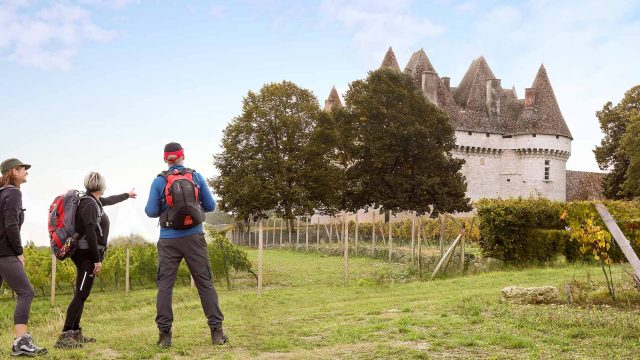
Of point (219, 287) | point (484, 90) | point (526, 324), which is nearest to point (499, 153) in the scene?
point (484, 90)

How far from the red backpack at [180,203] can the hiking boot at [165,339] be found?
1.13m

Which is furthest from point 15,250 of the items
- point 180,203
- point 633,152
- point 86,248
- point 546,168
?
point 546,168

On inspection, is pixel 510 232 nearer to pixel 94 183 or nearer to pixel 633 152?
pixel 94 183

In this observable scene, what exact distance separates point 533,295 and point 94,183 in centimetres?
641

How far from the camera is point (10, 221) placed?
6.86 metres

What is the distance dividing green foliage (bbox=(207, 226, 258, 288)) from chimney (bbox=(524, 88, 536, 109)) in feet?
154

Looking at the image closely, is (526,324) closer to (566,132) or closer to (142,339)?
(142,339)

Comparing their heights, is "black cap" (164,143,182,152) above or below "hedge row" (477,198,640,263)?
above

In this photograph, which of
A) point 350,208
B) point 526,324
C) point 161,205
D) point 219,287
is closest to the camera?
point 161,205

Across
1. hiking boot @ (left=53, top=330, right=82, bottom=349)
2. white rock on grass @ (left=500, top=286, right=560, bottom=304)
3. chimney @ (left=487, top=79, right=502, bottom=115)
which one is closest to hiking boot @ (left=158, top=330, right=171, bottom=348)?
hiking boot @ (left=53, top=330, right=82, bottom=349)

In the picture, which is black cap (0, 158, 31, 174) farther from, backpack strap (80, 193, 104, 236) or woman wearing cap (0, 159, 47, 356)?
backpack strap (80, 193, 104, 236)

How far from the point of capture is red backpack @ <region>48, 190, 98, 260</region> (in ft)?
23.2

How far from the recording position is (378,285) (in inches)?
628

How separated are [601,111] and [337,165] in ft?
91.5
